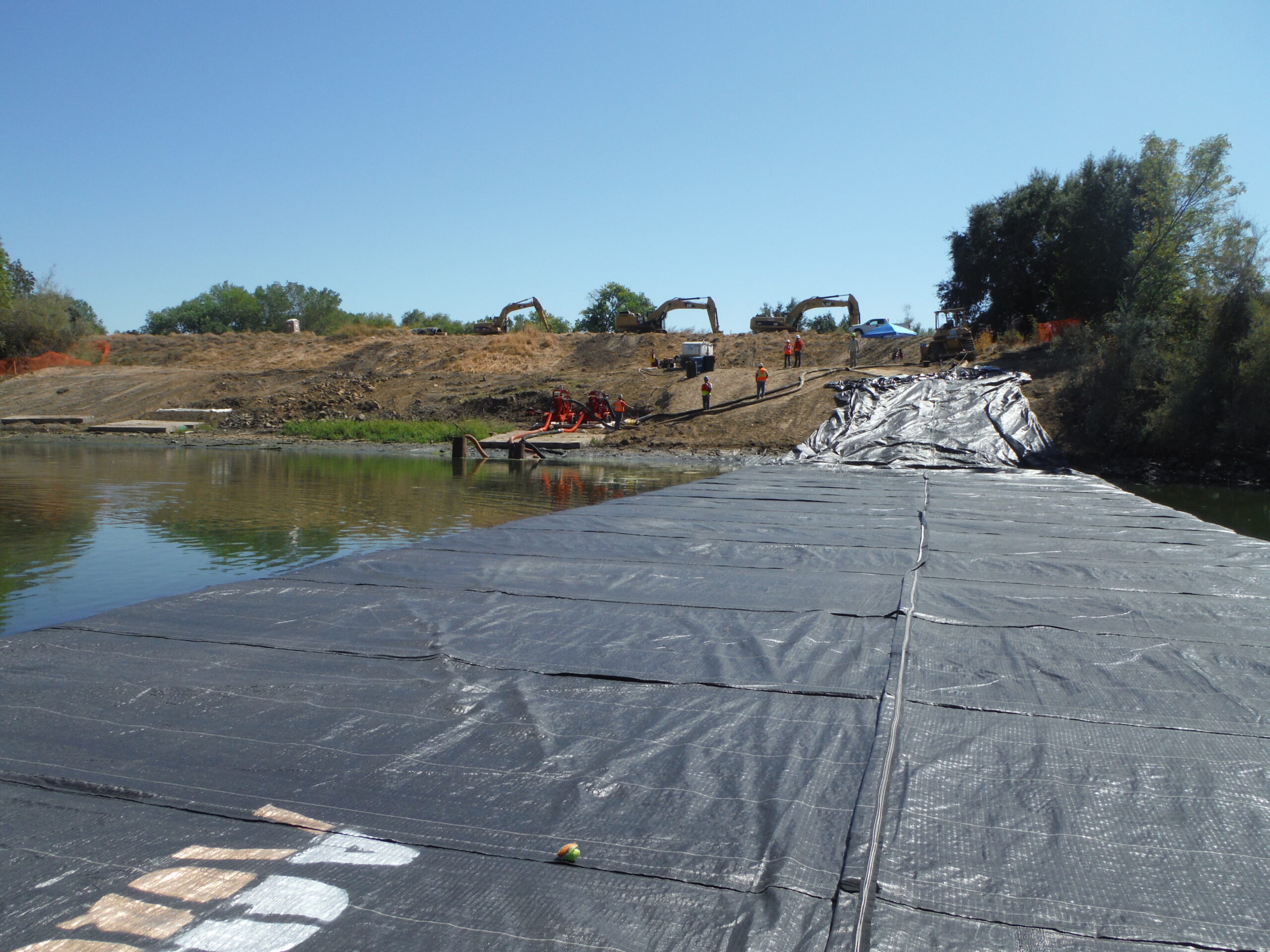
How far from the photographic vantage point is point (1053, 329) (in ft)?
81.2

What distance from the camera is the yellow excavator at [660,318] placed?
106ft

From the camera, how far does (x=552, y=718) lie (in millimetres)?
2529

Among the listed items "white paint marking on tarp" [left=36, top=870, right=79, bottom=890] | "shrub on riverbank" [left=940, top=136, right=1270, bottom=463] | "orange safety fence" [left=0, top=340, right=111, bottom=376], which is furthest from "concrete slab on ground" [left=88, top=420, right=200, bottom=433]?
"white paint marking on tarp" [left=36, top=870, right=79, bottom=890]

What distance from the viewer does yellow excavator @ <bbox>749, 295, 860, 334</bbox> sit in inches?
1201

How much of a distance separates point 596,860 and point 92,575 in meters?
7.08

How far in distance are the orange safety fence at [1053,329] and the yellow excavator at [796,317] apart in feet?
20.8

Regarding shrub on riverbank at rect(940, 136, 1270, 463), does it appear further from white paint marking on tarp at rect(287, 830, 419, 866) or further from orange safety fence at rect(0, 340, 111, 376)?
orange safety fence at rect(0, 340, 111, 376)

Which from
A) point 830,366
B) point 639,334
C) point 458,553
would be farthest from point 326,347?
point 458,553

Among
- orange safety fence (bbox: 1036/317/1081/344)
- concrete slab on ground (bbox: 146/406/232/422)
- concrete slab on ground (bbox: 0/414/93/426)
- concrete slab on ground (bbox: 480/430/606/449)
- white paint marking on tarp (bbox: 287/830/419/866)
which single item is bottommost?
white paint marking on tarp (bbox: 287/830/419/866)

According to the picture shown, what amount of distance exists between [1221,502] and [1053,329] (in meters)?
12.0

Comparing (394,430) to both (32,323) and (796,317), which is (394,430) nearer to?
(796,317)

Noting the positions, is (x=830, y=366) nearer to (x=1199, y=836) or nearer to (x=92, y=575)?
(x=92, y=575)

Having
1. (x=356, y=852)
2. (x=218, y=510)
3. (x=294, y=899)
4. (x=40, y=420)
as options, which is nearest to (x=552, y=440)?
(x=218, y=510)

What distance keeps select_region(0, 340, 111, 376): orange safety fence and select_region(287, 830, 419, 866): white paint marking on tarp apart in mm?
41683
